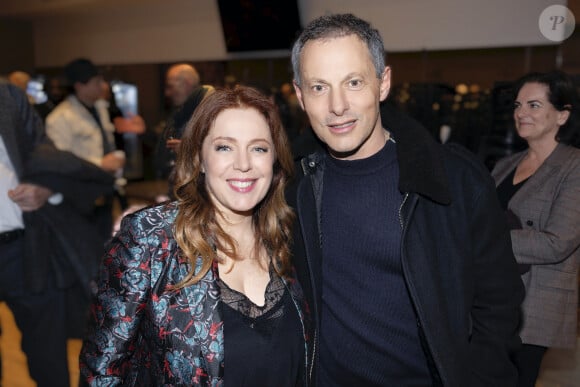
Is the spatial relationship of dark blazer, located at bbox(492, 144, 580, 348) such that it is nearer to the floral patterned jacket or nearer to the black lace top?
the black lace top

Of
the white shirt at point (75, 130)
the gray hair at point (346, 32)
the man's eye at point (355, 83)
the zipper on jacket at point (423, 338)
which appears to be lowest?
the zipper on jacket at point (423, 338)

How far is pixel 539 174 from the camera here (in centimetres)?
207

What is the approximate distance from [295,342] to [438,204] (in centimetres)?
60

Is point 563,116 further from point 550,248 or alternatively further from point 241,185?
point 241,185

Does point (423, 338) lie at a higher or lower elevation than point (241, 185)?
lower

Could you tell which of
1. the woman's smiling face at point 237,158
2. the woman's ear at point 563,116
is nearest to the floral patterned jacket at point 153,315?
the woman's smiling face at point 237,158

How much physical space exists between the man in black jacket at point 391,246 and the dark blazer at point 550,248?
55 cm

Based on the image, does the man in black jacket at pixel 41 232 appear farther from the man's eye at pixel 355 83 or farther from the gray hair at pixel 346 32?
the man's eye at pixel 355 83

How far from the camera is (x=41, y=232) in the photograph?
8.27 ft

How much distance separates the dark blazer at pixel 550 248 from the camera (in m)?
1.97

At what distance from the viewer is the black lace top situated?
1.38 meters

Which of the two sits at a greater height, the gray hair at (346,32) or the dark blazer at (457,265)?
the gray hair at (346,32)

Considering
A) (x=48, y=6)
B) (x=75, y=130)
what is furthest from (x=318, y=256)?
(x=48, y=6)

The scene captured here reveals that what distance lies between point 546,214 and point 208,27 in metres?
5.60
